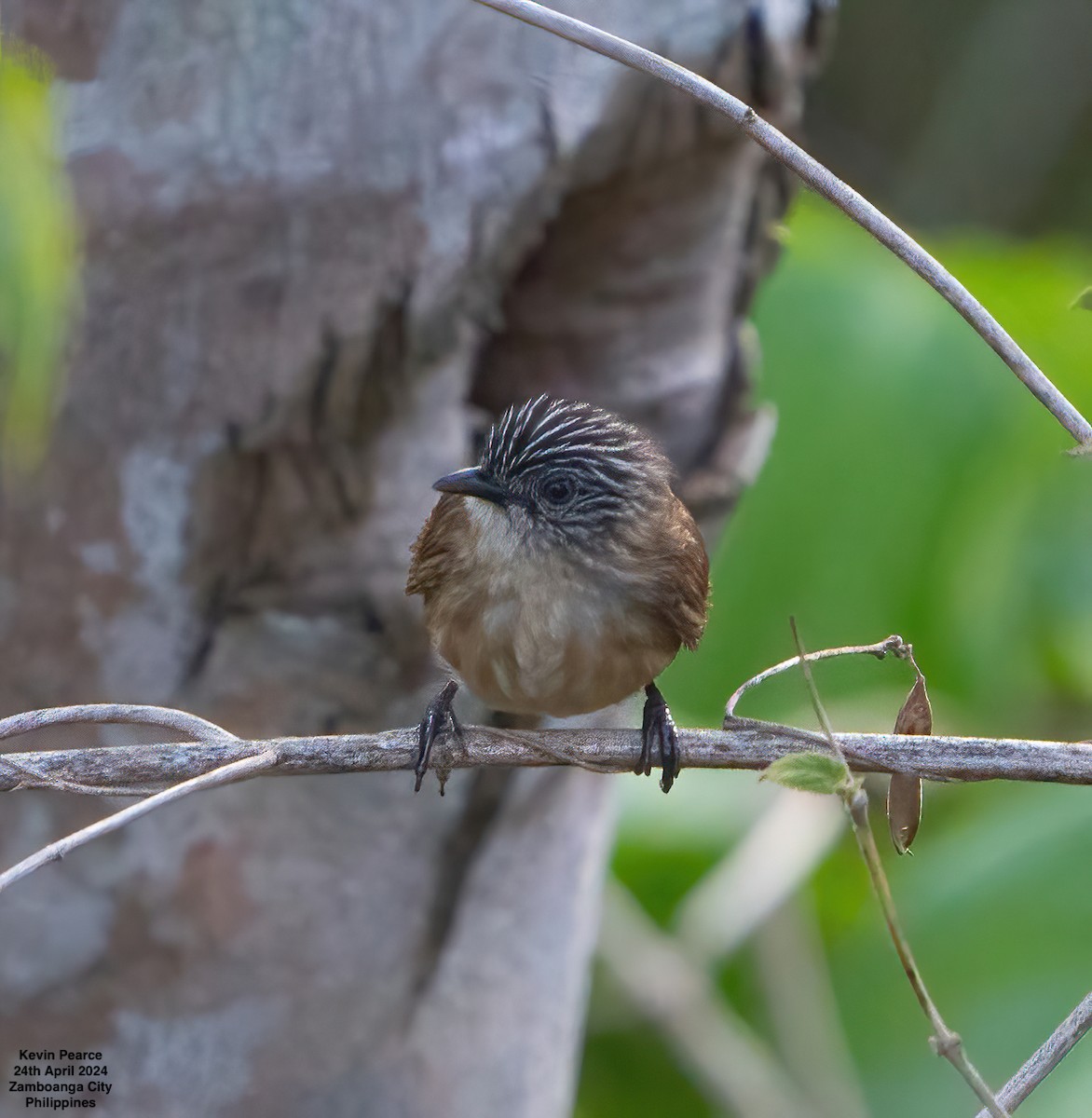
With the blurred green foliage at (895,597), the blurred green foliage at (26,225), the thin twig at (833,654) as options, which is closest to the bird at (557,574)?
the thin twig at (833,654)

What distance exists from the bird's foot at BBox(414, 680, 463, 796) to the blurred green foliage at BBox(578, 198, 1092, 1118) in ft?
5.84

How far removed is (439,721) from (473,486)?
0.48m

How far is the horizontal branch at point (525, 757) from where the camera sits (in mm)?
1736

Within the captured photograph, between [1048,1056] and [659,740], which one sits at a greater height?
[659,740]

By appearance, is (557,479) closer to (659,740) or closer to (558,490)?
(558,490)

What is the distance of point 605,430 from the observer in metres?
2.81

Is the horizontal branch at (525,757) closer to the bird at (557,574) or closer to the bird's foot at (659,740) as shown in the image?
the bird's foot at (659,740)

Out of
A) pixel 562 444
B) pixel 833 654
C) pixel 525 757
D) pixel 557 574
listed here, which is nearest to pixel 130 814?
pixel 525 757

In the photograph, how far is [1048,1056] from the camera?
5.12 feet

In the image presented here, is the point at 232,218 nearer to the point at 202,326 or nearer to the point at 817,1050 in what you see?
the point at 202,326

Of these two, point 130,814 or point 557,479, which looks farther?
point 557,479

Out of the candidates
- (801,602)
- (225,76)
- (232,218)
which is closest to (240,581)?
(232,218)

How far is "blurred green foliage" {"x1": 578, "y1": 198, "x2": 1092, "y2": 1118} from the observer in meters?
4.47

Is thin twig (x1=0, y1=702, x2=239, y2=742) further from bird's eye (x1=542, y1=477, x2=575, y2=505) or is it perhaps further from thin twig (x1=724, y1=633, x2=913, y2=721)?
bird's eye (x1=542, y1=477, x2=575, y2=505)
